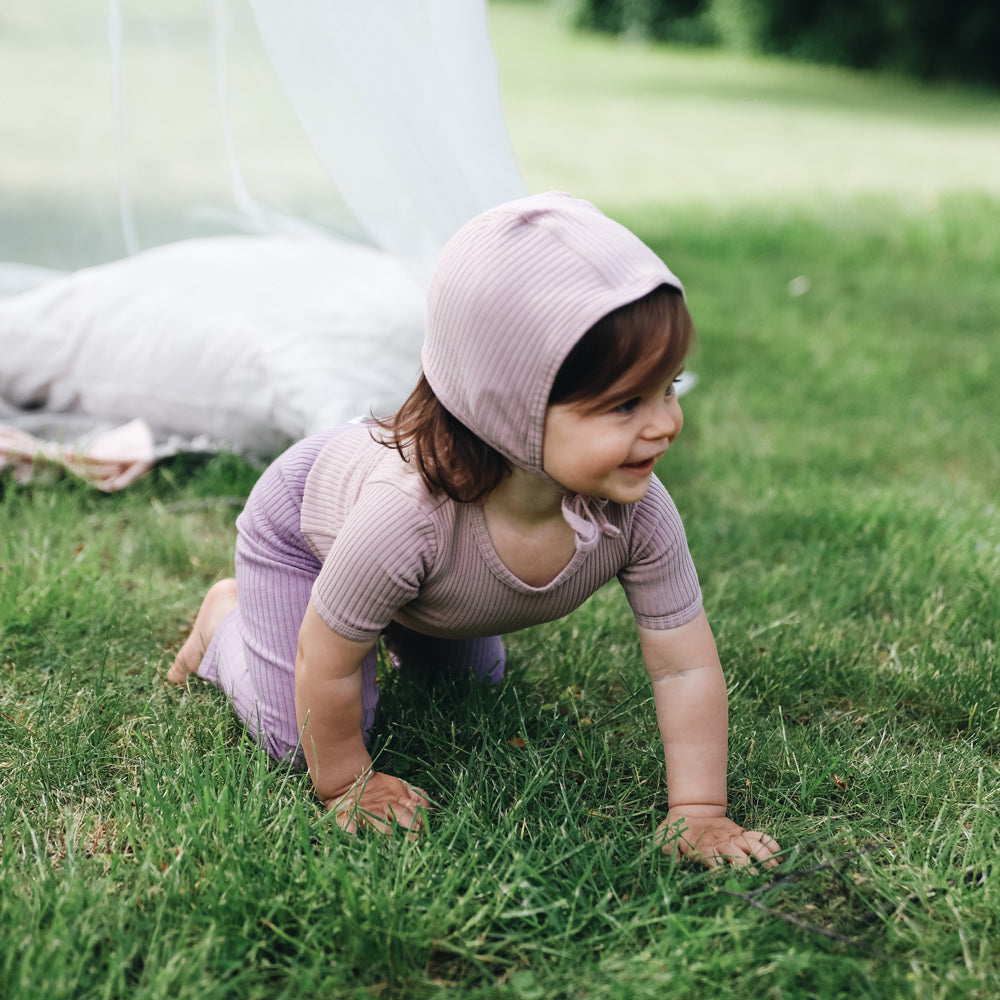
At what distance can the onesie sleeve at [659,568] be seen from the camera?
5.54 feet

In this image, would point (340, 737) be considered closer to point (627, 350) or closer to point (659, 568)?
point (659, 568)

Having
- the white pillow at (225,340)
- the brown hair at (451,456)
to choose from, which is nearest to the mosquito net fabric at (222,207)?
the white pillow at (225,340)

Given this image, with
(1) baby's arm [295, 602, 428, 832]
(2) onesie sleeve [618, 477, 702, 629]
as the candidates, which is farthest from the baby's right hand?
(2) onesie sleeve [618, 477, 702, 629]

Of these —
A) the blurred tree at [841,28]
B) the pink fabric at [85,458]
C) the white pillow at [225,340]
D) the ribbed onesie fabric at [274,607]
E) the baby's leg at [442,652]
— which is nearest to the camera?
the ribbed onesie fabric at [274,607]

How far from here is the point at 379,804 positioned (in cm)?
171

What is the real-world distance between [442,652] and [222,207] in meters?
2.37

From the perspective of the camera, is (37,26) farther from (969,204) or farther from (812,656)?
(969,204)

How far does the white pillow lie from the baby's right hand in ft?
4.33

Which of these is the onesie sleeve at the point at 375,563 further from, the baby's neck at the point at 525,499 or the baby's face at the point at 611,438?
the baby's face at the point at 611,438

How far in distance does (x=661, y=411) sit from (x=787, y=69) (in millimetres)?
22905

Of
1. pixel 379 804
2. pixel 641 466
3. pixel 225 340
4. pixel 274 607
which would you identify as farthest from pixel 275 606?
pixel 225 340

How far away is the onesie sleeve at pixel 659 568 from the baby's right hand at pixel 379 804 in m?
0.42

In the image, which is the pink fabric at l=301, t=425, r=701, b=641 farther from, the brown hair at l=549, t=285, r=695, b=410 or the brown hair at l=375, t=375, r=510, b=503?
the brown hair at l=549, t=285, r=695, b=410

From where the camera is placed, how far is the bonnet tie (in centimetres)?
157
